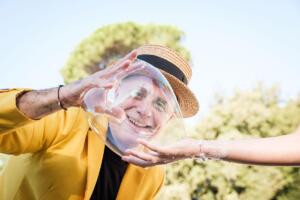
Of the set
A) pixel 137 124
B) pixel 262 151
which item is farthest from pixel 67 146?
pixel 262 151

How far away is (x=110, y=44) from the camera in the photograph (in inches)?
792

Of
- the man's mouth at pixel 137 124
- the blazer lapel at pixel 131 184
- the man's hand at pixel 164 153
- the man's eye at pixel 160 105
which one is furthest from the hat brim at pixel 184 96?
the man's hand at pixel 164 153

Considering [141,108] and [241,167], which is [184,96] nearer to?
[141,108]

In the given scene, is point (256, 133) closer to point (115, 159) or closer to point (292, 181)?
point (292, 181)

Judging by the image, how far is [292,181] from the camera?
1342 centimetres

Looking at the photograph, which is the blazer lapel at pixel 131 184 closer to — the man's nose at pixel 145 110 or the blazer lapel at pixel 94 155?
the blazer lapel at pixel 94 155

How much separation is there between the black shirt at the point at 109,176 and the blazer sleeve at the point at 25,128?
36 cm

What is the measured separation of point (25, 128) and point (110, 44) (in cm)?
1860

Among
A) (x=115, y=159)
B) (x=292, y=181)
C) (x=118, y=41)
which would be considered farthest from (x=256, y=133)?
(x=115, y=159)

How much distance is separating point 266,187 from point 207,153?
1250 cm

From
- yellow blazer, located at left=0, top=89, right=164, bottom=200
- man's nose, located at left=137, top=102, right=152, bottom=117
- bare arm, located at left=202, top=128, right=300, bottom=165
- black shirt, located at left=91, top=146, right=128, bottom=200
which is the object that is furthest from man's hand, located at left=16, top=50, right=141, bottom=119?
black shirt, located at left=91, top=146, right=128, bottom=200

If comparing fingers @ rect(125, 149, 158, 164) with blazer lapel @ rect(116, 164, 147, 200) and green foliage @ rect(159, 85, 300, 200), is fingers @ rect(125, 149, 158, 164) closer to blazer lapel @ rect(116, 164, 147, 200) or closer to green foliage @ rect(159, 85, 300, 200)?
blazer lapel @ rect(116, 164, 147, 200)

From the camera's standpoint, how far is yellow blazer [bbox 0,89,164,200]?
2016 mm

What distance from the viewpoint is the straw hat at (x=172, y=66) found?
2594 millimetres
